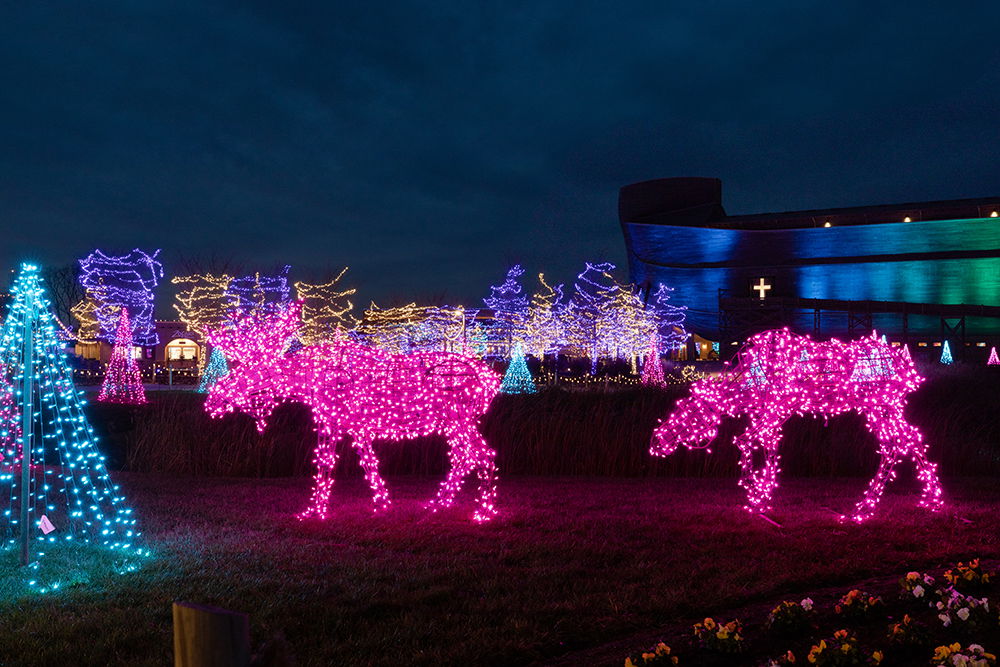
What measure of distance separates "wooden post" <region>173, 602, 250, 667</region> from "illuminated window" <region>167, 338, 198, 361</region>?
50837 millimetres

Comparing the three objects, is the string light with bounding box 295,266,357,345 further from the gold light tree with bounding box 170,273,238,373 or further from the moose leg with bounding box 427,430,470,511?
the moose leg with bounding box 427,430,470,511

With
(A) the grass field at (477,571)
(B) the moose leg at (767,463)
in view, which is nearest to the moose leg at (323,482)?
(A) the grass field at (477,571)

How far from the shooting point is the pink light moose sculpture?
7.81m

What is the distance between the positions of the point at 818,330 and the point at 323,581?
37576 mm

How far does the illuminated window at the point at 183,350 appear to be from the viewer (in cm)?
4944

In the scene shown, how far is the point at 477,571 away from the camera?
5902mm

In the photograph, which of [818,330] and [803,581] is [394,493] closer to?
[803,581]

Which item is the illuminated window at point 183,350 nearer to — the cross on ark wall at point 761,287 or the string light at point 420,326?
the string light at point 420,326

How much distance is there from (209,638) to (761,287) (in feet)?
144

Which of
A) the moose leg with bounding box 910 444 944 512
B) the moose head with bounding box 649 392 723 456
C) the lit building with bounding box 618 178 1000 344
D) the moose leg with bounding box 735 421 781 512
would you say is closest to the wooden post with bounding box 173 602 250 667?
the moose head with bounding box 649 392 723 456

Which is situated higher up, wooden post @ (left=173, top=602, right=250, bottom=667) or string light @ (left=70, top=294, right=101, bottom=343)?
string light @ (left=70, top=294, right=101, bottom=343)

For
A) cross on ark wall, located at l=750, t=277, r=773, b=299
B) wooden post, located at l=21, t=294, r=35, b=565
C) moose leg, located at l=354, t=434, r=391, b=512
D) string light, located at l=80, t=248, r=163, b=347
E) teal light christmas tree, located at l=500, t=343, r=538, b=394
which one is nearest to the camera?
wooden post, located at l=21, t=294, r=35, b=565

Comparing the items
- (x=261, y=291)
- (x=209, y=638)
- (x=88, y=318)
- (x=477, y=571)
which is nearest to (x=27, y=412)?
(x=477, y=571)

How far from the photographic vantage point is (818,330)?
38906mm
